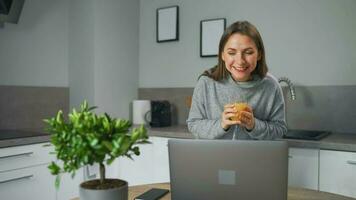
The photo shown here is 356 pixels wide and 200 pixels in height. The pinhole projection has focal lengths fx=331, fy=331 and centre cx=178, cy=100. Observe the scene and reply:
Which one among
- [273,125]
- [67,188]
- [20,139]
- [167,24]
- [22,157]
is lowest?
[67,188]

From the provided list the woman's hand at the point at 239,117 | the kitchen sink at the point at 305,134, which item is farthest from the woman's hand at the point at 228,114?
the kitchen sink at the point at 305,134

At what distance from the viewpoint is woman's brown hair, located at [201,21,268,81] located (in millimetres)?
1436

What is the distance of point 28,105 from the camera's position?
2596 millimetres

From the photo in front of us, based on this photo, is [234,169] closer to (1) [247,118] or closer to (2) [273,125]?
(1) [247,118]

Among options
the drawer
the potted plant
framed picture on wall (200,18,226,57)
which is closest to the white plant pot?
the potted plant

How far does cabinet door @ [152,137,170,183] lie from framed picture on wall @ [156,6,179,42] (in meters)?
1.03

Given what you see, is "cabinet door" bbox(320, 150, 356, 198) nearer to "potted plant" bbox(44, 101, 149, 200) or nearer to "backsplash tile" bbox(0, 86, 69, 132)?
"potted plant" bbox(44, 101, 149, 200)

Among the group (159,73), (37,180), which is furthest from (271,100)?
(159,73)

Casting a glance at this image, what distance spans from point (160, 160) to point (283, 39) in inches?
53.0

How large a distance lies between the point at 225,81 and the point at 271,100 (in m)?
0.23

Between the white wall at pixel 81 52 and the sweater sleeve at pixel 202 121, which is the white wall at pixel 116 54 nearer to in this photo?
the white wall at pixel 81 52

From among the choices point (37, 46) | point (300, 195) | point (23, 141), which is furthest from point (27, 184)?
point (300, 195)

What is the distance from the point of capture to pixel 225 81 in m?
1.60

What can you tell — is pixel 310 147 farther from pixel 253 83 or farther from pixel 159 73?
pixel 159 73
